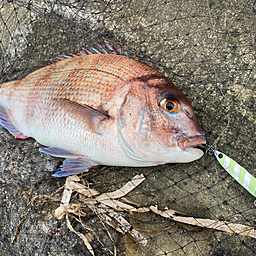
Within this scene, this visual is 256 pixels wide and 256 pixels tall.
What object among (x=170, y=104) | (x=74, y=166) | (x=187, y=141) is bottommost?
(x=74, y=166)

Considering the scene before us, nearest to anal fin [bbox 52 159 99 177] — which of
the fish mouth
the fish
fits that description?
the fish

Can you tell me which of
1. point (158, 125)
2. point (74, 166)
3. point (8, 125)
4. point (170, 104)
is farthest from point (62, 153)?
point (170, 104)

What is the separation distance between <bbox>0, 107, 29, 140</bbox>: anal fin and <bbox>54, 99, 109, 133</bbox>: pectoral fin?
0.81 metres

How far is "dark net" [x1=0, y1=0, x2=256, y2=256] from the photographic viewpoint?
1.80 meters

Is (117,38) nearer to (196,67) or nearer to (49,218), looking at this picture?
(196,67)

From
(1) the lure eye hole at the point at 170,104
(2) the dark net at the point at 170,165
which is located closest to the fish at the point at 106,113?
(1) the lure eye hole at the point at 170,104

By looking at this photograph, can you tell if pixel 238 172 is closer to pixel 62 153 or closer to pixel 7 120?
pixel 62 153

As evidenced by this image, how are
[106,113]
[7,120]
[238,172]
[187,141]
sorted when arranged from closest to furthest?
[187,141] < [106,113] < [238,172] < [7,120]

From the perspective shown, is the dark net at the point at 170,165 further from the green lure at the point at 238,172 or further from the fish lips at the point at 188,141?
the fish lips at the point at 188,141

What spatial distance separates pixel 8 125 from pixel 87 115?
1062mm

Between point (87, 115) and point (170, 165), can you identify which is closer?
point (87, 115)

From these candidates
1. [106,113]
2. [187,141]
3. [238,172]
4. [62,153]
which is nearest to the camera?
[187,141]

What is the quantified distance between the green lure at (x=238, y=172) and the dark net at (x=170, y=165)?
7 cm

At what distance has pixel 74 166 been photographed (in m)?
1.87
